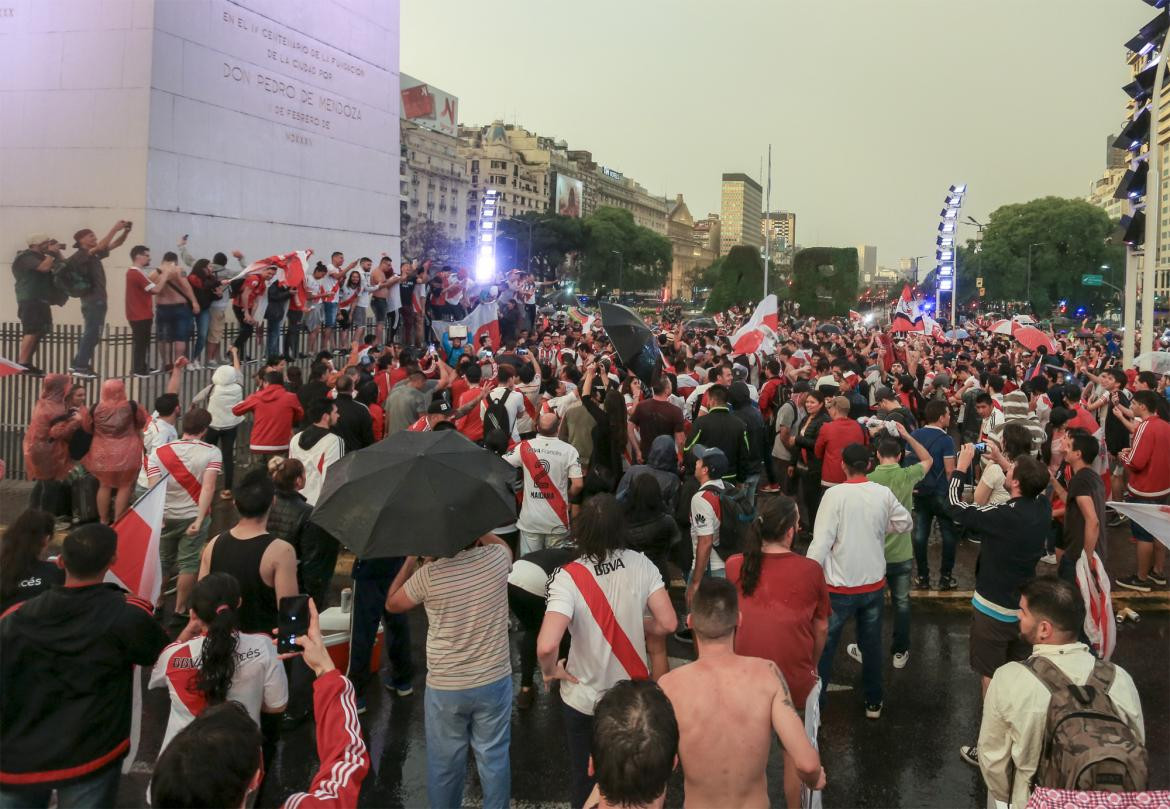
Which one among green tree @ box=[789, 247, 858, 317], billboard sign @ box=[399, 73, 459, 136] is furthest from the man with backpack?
billboard sign @ box=[399, 73, 459, 136]

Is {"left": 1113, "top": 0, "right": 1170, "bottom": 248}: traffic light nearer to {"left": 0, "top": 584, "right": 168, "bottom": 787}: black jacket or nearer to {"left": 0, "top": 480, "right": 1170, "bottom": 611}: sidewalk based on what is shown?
{"left": 0, "top": 480, "right": 1170, "bottom": 611}: sidewalk

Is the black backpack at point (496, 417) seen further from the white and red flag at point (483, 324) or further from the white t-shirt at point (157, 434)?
the white and red flag at point (483, 324)

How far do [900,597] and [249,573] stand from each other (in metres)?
4.15

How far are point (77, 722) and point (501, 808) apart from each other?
1724 millimetres

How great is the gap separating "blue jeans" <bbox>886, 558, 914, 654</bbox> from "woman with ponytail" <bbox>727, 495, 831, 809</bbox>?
198 cm

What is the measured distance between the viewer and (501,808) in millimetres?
3959

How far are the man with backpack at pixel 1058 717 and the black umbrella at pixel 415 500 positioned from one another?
1982 millimetres

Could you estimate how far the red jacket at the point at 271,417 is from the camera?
865 cm

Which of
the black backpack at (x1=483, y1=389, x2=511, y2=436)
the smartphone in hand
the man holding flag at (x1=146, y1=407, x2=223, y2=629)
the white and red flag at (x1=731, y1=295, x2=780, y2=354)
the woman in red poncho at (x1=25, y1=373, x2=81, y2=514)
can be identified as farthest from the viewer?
the white and red flag at (x1=731, y1=295, x2=780, y2=354)

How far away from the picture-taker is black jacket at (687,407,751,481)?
7766mm

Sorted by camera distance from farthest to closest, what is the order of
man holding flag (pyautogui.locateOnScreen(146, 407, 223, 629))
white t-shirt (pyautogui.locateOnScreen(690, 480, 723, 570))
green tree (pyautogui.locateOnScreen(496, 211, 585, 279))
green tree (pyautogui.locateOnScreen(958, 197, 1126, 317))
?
green tree (pyautogui.locateOnScreen(496, 211, 585, 279)), green tree (pyautogui.locateOnScreen(958, 197, 1126, 317)), man holding flag (pyautogui.locateOnScreen(146, 407, 223, 629)), white t-shirt (pyautogui.locateOnScreen(690, 480, 723, 570))

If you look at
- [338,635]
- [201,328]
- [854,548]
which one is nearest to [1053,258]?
[201,328]

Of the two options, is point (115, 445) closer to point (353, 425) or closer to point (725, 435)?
point (353, 425)

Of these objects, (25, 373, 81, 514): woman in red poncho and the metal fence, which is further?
the metal fence
